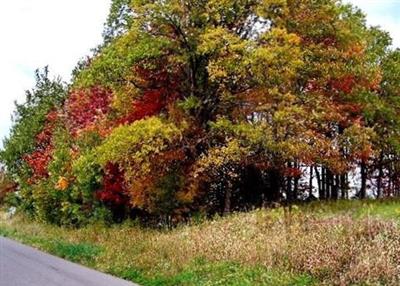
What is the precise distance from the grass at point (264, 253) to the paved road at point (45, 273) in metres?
0.74

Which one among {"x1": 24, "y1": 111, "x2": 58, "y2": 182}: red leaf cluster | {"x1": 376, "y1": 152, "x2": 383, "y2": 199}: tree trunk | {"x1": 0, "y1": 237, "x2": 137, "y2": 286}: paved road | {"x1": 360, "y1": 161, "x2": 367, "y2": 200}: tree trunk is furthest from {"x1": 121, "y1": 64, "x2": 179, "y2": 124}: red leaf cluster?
{"x1": 376, "y1": 152, "x2": 383, "y2": 199}: tree trunk

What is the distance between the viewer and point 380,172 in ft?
170

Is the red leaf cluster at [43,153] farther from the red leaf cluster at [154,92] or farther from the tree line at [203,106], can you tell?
the red leaf cluster at [154,92]

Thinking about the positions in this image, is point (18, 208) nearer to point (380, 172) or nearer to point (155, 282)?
point (380, 172)

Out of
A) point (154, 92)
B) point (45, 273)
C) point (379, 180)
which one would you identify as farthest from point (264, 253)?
point (379, 180)

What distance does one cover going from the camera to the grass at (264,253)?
13.1m

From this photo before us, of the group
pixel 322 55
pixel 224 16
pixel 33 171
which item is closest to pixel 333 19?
pixel 322 55

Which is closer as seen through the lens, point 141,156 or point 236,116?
point 141,156

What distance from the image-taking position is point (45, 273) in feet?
52.5

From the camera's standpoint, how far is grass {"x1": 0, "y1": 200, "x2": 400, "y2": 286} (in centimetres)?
1309

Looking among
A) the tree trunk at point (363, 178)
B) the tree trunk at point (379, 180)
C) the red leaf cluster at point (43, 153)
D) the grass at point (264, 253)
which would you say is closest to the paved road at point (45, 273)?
the grass at point (264, 253)

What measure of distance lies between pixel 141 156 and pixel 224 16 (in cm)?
785

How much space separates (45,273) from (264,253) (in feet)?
17.1

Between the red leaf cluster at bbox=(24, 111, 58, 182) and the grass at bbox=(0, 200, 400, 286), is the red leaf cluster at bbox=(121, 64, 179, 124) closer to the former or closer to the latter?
the grass at bbox=(0, 200, 400, 286)
